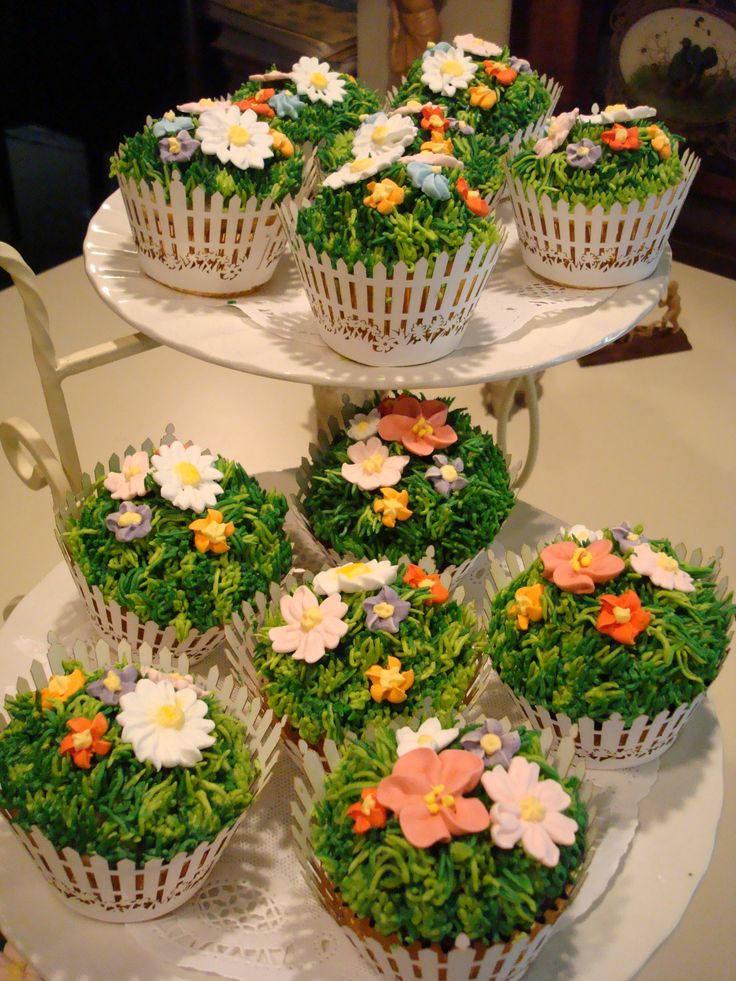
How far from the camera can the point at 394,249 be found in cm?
105

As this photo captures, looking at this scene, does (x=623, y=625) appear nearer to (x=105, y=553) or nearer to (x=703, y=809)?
(x=703, y=809)

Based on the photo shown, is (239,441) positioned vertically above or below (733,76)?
below

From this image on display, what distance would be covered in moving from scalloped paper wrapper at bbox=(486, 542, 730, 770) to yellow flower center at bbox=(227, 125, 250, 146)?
70 cm

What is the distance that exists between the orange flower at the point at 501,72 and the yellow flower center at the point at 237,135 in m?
0.45

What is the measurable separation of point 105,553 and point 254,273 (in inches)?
15.3

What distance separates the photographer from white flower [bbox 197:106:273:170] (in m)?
1.15

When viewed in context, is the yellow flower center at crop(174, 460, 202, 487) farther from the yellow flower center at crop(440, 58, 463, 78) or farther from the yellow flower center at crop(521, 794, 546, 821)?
the yellow flower center at crop(440, 58, 463, 78)

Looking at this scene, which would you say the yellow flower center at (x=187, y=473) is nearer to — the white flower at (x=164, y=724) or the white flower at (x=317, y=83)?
the white flower at (x=164, y=724)

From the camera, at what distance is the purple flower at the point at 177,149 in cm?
114

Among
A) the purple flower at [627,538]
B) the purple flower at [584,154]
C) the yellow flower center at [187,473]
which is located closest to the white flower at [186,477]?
the yellow flower center at [187,473]

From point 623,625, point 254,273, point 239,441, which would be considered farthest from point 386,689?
point 239,441

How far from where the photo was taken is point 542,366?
112 cm

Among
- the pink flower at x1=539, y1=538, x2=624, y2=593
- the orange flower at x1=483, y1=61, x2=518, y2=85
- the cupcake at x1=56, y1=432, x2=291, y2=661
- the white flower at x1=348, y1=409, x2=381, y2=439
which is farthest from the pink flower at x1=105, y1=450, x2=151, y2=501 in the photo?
the orange flower at x1=483, y1=61, x2=518, y2=85

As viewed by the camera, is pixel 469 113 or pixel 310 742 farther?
pixel 469 113
